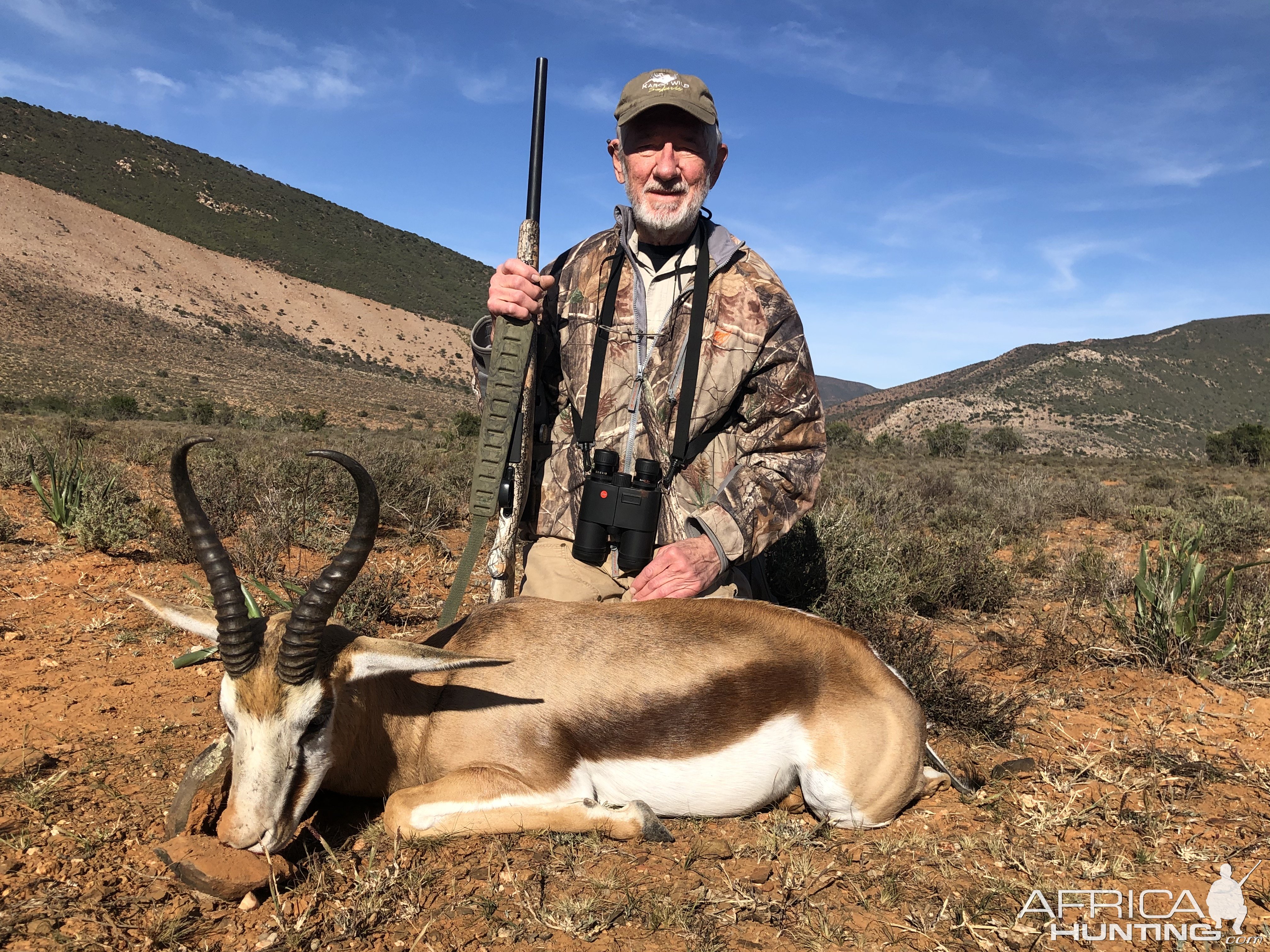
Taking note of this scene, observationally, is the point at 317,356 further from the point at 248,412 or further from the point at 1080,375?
the point at 1080,375

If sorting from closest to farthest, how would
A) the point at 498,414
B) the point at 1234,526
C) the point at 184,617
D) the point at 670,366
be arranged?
1. the point at 184,617
2. the point at 498,414
3. the point at 670,366
4. the point at 1234,526

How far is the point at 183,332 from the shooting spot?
57.4 m

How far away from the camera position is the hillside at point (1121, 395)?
60.6 m

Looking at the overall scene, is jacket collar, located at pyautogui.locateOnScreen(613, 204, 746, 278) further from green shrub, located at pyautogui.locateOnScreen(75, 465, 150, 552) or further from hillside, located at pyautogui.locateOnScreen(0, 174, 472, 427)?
hillside, located at pyautogui.locateOnScreen(0, 174, 472, 427)

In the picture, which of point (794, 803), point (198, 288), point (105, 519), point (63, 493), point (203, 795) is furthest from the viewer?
point (198, 288)

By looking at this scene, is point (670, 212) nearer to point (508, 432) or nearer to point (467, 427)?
point (508, 432)

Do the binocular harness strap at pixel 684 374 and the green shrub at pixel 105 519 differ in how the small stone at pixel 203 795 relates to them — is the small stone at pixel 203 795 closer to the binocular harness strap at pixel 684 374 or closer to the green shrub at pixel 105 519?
the binocular harness strap at pixel 684 374

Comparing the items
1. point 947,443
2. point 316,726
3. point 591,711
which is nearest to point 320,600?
point 316,726

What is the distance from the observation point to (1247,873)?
122 inches

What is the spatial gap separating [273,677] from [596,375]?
2.55 meters

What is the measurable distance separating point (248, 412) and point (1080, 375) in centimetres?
7269

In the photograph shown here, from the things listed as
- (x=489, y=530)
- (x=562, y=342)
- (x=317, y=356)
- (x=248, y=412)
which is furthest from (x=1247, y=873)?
(x=317, y=356)

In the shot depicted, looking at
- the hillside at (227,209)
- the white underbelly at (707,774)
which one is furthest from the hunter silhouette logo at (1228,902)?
the hillside at (227,209)

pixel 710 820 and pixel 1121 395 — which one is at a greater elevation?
pixel 1121 395
